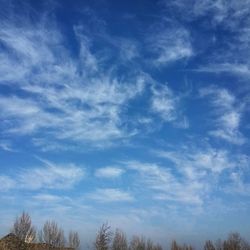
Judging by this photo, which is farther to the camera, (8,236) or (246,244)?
(246,244)

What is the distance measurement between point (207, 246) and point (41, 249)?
52.0 metres

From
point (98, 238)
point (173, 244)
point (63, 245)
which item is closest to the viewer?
point (98, 238)

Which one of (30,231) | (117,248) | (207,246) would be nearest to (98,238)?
(30,231)

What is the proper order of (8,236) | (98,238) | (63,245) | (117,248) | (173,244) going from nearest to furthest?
1. (98,238)
2. (8,236)
3. (63,245)
4. (117,248)
5. (173,244)

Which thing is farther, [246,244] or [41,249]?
[246,244]

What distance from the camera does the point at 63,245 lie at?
260ft

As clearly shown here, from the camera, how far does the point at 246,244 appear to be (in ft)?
334

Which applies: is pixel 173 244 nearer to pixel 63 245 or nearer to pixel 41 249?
pixel 63 245

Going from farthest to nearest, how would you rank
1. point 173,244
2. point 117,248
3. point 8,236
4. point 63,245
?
point 173,244
point 117,248
point 63,245
point 8,236

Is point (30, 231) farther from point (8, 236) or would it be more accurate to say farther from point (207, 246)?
point (207, 246)

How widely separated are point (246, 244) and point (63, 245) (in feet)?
170

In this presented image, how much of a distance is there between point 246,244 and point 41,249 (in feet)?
197

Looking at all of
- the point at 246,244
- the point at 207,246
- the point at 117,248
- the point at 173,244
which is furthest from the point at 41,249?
the point at 246,244

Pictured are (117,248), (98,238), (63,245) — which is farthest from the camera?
(117,248)
